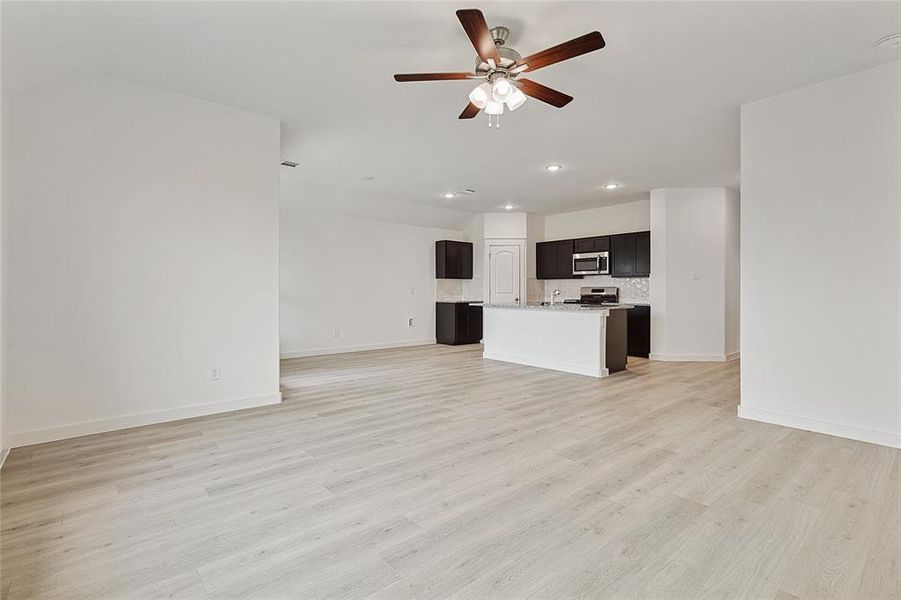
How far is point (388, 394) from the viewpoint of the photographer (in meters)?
4.56

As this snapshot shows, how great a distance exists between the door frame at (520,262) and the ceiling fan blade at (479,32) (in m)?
6.34

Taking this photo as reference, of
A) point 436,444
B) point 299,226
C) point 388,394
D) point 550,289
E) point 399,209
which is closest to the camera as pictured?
point 436,444

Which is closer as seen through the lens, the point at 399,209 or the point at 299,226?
the point at 299,226

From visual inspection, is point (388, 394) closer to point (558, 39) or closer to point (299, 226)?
point (558, 39)

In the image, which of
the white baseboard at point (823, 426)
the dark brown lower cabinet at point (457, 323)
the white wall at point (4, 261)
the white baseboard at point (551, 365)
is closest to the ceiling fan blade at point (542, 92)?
the white baseboard at point (823, 426)

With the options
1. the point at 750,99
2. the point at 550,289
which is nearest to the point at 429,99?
the point at 750,99

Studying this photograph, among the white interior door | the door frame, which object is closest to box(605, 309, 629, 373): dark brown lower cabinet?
the door frame

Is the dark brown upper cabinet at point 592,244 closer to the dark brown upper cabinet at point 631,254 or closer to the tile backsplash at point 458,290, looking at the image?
the dark brown upper cabinet at point 631,254

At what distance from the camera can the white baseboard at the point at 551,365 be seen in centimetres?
547

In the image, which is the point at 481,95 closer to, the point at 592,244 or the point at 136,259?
the point at 136,259

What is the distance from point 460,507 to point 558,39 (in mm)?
2821

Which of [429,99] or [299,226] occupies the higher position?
[429,99]

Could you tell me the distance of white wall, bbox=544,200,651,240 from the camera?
7656 millimetres

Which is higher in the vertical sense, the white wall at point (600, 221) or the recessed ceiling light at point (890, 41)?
the recessed ceiling light at point (890, 41)
